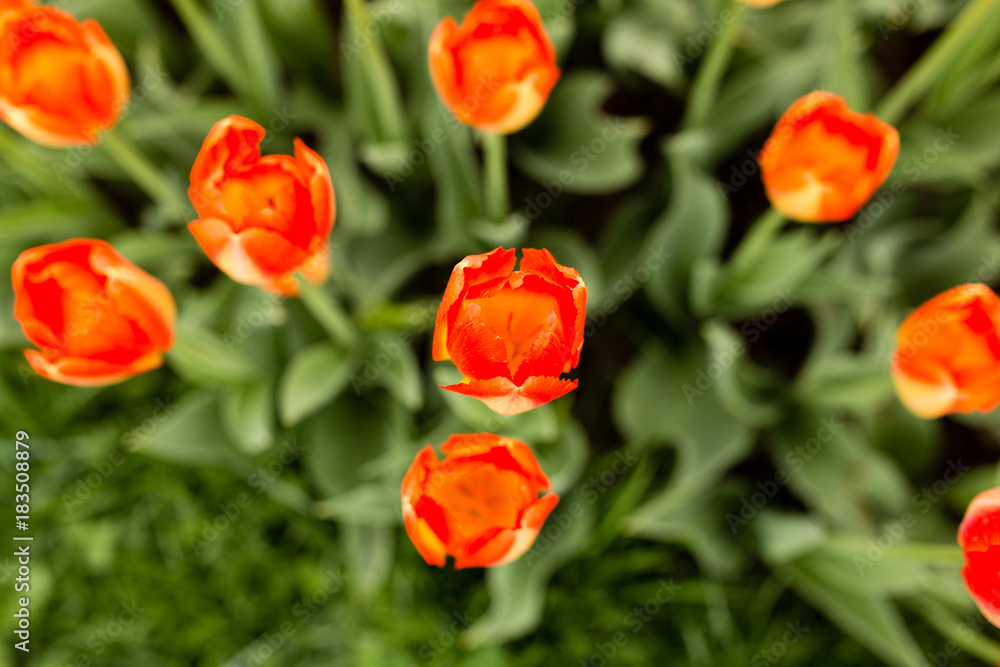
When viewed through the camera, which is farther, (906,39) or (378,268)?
(906,39)

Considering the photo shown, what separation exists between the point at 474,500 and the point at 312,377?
1.10ft

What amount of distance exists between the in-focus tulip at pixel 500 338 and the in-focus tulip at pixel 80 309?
0.27 meters

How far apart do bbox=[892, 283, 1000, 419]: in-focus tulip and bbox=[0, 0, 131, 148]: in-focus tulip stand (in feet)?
2.15

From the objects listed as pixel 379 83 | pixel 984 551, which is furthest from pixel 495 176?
pixel 984 551

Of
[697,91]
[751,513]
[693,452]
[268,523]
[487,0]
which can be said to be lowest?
[268,523]

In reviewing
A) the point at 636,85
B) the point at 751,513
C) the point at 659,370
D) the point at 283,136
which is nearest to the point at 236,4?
the point at 283,136

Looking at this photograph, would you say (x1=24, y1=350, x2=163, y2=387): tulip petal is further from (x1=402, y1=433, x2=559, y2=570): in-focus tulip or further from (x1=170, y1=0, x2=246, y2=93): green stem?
(x1=170, y1=0, x2=246, y2=93): green stem

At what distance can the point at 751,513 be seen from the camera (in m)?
0.90

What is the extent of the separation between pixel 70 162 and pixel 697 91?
2.27 ft

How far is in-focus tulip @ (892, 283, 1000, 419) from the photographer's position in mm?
523

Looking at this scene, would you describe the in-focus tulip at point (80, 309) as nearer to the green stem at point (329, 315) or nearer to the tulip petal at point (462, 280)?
the green stem at point (329, 315)

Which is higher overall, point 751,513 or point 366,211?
point 366,211

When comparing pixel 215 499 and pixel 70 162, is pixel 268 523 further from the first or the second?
pixel 70 162

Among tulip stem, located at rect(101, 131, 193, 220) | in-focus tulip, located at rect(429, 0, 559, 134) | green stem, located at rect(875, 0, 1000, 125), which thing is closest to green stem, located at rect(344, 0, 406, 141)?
in-focus tulip, located at rect(429, 0, 559, 134)
